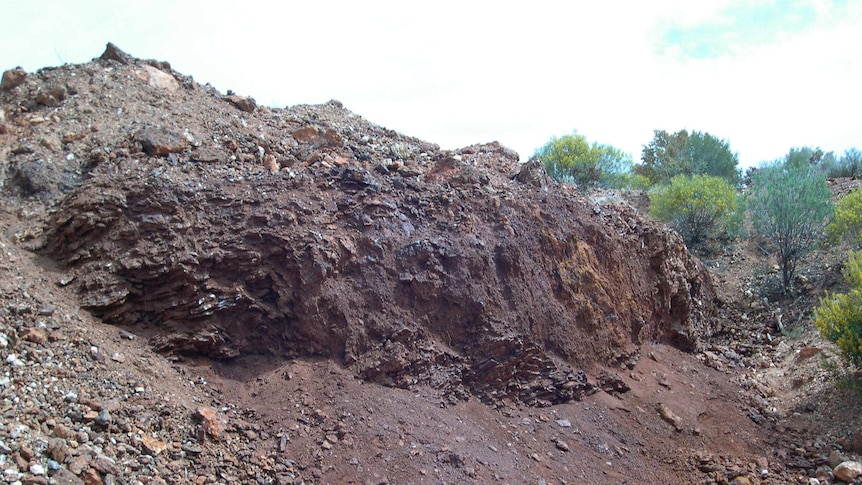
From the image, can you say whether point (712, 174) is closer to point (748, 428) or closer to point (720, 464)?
point (748, 428)

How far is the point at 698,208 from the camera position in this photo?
1474 centimetres

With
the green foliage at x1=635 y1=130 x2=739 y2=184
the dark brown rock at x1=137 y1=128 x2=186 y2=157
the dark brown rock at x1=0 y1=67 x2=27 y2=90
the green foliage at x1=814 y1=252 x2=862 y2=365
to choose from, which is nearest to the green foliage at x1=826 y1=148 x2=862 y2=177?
the green foliage at x1=635 y1=130 x2=739 y2=184

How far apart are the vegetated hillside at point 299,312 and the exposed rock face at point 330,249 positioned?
0.08 feet

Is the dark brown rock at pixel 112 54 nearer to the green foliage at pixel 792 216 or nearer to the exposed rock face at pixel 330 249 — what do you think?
the exposed rock face at pixel 330 249

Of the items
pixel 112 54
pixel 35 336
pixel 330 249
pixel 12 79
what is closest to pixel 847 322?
pixel 330 249

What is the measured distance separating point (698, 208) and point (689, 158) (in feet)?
25.7

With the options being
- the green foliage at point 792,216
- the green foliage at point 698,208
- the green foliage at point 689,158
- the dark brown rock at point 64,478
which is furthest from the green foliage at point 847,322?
the green foliage at point 689,158

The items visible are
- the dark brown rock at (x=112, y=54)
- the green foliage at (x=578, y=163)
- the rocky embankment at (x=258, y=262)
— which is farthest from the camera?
the green foliage at (x=578, y=163)

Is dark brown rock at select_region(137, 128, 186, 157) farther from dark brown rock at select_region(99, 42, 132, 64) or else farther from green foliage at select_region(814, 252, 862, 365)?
green foliage at select_region(814, 252, 862, 365)

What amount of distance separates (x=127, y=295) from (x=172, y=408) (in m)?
1.42

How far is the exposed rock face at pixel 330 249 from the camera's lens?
645cm

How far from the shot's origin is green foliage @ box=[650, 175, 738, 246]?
48.0 feet

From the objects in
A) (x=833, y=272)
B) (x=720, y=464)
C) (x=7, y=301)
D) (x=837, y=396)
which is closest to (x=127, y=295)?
(x=7, y=301)

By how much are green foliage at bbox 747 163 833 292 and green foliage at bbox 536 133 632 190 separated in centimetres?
511
